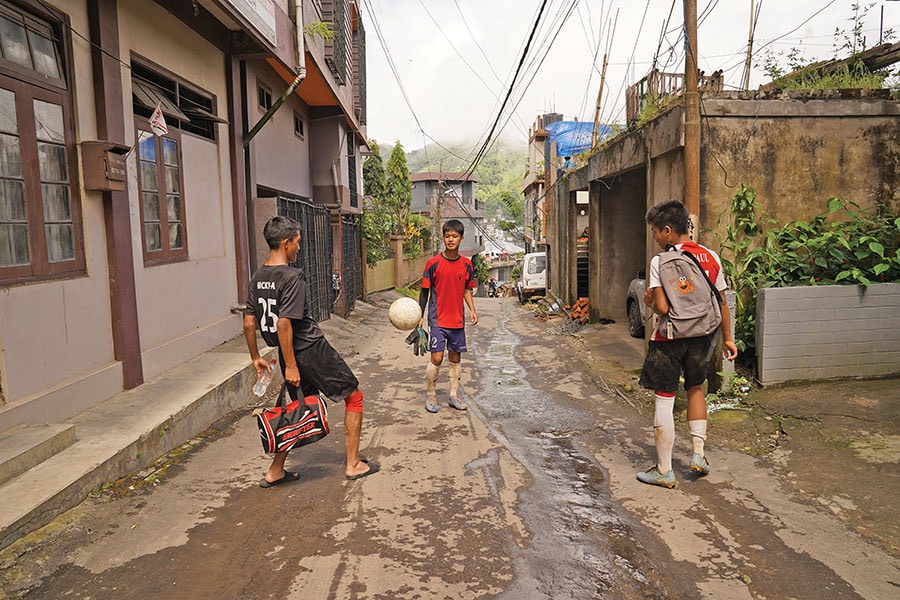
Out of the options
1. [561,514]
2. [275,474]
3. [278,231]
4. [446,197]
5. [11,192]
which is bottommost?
[561,514]

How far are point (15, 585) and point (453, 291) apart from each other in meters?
4.42

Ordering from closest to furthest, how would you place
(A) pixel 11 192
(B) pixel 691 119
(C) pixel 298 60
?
1. (A) pixel 11 192
2. (B) pixel 691 119
3. (C) pixel 298 60

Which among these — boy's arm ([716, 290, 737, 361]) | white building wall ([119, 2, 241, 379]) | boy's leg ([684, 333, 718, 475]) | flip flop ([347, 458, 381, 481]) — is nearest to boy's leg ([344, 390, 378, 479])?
flip flop ([347, 458, 381, 481])

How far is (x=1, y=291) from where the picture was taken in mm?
4422

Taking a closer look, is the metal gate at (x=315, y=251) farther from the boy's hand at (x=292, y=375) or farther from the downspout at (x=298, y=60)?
the boy's hand at (x=292, y=375)

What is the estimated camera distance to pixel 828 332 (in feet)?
21.7

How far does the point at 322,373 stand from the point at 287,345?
1.25 ft

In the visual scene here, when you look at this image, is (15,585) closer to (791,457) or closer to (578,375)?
(791,457)

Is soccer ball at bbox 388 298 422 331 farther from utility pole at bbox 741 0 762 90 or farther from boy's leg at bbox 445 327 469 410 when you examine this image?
utility pole at bbox 741 0 762 90

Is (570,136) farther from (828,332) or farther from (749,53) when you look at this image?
(828,332)

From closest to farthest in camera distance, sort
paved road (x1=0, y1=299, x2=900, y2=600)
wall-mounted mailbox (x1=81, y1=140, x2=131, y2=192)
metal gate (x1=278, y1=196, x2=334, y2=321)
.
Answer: paved road (x1=0, y1=299, x2=900, y2=600) → wall-mounted mailbox (x1=81, y1=140, x2=131, y2=192) → metal gate (x1=278, y1=196, x2=334, y2=321)

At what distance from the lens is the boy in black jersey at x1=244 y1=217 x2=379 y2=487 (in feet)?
13.6

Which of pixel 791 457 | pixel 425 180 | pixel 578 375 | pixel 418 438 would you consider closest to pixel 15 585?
pixel 418 438

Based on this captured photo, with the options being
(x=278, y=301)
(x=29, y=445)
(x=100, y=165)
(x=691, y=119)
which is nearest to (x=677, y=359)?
(x=278, y=301)
